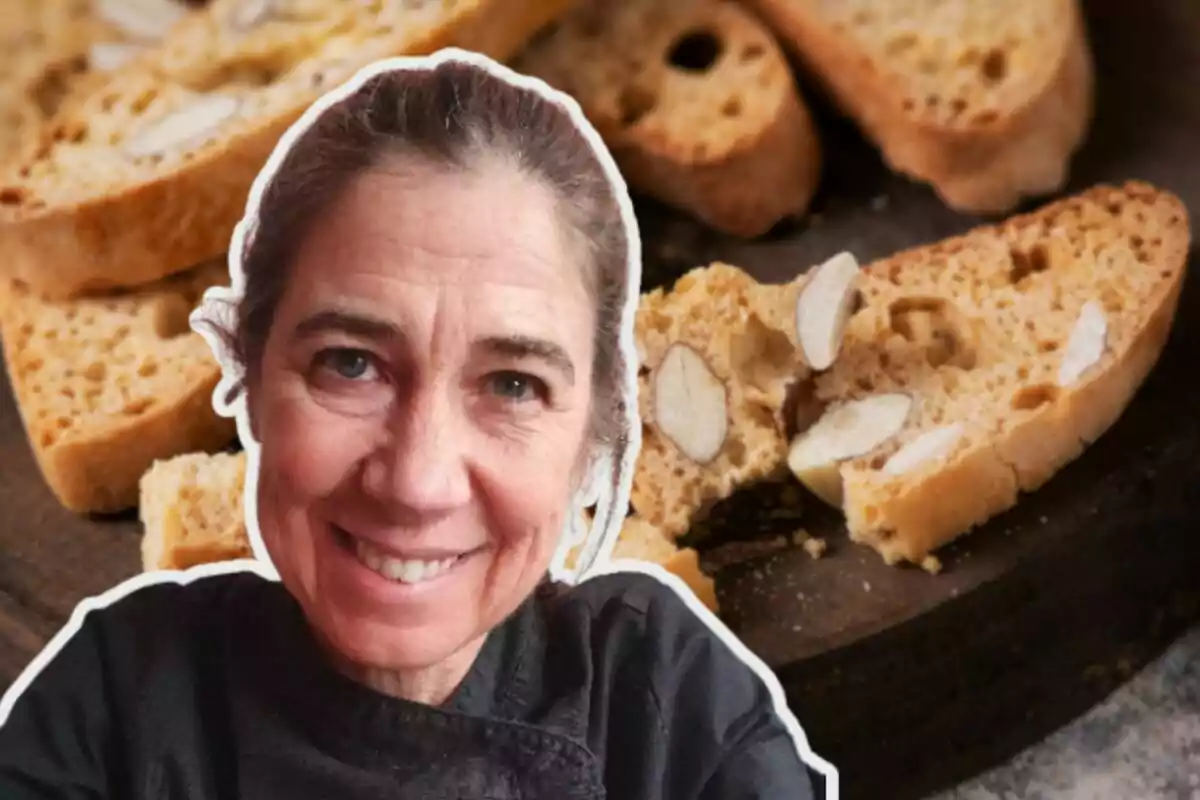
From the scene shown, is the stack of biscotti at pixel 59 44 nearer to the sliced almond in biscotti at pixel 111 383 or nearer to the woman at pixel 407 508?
the sliced almond in biscotti at pixel 111 383

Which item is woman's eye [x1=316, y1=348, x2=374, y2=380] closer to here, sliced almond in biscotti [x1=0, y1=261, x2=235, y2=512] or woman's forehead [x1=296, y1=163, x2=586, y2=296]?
woman's forehead [x1=296, y1=163, x2=586, y2=296]

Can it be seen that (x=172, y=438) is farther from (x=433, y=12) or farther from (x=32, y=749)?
(x=433, y=12)

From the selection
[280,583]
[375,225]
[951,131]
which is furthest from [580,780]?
[951,131]

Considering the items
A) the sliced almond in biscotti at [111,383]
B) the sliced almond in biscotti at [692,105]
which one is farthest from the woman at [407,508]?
the sliced almond in biscotti at [692,105]

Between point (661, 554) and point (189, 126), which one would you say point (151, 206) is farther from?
point (661, 554)

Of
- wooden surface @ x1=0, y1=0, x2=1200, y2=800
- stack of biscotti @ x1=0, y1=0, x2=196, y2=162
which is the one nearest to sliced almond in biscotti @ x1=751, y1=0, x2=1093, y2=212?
wooden surface @ x1=0, y1=0, x2=1200, y2=800

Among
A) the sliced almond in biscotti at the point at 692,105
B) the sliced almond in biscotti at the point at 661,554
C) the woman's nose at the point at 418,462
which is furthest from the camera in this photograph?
the sliced almond in biscotti at the point at 692,105

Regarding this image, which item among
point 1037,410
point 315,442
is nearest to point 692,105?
point 1037,410
